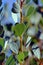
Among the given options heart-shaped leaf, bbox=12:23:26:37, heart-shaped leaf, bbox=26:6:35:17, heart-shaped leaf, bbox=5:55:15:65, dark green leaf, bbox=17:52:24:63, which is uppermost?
heart-shaped leaf, bbox=26:6:35:17

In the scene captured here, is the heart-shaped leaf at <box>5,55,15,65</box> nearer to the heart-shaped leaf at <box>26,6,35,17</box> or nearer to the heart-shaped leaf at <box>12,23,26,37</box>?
the heart-shaped leaf at <box>12,23,26,37</box>

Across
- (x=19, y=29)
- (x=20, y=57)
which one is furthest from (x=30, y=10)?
(x=20, y=57)

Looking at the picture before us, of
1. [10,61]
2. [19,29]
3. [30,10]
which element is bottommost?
[10,61]

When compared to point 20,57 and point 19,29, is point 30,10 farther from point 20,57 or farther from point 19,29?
point 20,57

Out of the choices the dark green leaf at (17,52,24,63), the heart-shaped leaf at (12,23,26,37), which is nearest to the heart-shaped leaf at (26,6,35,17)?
the heart-shaped leaf at (12,23,26,37)

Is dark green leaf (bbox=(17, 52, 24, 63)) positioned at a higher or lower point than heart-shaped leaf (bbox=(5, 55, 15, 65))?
higher

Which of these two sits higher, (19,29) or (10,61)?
(19,29)

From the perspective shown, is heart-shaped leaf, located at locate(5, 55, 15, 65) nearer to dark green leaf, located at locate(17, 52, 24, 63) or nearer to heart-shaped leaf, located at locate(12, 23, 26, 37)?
dark green leaf, located at locate(17, 52, 24, 63)

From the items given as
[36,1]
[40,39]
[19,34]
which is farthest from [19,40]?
[36,1]
